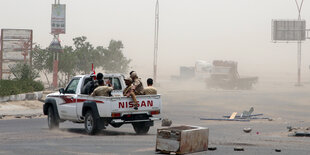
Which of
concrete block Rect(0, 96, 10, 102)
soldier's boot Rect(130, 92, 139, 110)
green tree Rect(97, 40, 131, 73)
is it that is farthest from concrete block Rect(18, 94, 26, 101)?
green tree Rect(97, 40, 131, 73)

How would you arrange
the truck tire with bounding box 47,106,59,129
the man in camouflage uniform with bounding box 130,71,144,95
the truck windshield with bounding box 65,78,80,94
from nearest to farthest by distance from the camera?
the man in camouflage uniform with bounding box 130,71,144,95 < the truck windshield with bounding box 65,78,80,94 < the truck tire with bounding box 47,106,59,129

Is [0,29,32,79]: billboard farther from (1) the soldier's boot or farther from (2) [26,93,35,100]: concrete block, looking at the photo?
(1) the soldier's boot

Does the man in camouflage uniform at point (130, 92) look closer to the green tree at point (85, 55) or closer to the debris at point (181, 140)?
the debris at point (181, 140)

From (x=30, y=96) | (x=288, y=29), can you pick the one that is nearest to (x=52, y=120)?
(x=30, y=96)

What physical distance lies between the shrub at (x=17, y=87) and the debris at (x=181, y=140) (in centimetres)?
2077

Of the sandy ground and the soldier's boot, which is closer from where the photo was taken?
the soldier's boot

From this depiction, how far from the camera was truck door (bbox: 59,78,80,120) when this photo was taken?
706 inches

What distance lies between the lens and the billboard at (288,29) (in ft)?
262

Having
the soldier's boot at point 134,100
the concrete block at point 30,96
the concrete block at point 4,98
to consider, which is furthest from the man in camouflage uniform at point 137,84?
the concrete block at point 30,96

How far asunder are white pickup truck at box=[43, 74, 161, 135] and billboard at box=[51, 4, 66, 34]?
4135 cm

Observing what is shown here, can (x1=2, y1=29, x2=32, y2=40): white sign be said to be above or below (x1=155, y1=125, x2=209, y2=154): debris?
above

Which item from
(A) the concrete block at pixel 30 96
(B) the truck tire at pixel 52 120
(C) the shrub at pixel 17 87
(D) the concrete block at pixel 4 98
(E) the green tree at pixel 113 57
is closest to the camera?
(B) the truck tire at pixel 52 120

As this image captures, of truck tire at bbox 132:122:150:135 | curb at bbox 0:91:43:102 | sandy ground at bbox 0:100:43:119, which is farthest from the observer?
curb at bbox 0:91:43:102

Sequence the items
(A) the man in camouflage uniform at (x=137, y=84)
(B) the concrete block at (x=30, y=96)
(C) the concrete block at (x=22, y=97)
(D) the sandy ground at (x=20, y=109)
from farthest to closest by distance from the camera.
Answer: (B) the concrete block at (x=30, y=96) → (C) the concrete block at (x=22, y=97) → (D) the sandy ground at (x=20, y=109) → (A) the man in camouflage uniform at (x=137, y=84)
